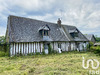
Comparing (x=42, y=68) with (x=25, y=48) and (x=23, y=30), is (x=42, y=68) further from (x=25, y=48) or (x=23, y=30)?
(x=23, y=30)

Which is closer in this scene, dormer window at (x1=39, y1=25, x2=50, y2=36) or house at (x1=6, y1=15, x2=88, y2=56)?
house at (x1=6, y1=15, x2=88, y2=56)

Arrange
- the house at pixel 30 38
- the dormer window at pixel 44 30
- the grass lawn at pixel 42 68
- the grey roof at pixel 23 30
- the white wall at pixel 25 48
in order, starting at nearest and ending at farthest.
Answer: the grass lawn at pixel 42 68 → the white wall at pixel 25 48 → the house at pixel 30 38 → the grey roof at pixel 23 30 → the dormer window at pixel 44 30

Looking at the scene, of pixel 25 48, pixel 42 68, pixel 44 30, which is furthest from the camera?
pixel 44 30

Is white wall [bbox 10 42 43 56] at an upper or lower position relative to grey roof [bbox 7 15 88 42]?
lower

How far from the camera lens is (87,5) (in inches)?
489

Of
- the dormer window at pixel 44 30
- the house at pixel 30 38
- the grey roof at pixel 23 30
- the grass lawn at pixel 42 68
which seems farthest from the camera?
the dormer window at pixel 44 30

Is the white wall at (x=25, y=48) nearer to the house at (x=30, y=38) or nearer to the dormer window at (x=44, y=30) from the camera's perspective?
the house at (x=30, y=38)

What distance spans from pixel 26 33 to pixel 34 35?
1349 millimetres

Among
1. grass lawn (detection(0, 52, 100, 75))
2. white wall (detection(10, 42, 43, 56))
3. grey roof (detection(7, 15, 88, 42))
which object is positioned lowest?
grass lawn (detection(0, 52, 100, 75))

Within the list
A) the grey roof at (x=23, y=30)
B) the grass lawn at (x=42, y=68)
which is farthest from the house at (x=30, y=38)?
the grass lawn at (x=42, y=68)

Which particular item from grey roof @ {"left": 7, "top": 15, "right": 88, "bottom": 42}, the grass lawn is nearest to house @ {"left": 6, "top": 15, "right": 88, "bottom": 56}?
grey roof @ {"left": 7, "top": 15, "right": 88, "bottom": 42}

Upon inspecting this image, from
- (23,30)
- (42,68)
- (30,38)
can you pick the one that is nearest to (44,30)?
(30,38)

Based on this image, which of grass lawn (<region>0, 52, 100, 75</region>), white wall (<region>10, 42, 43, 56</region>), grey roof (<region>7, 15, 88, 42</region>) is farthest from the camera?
grey roof (<region>7, 15, 88, 42</region>)

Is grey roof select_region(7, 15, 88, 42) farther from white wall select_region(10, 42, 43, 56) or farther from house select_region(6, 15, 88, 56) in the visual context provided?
white wall select_region(10, 42, 43, 56)
